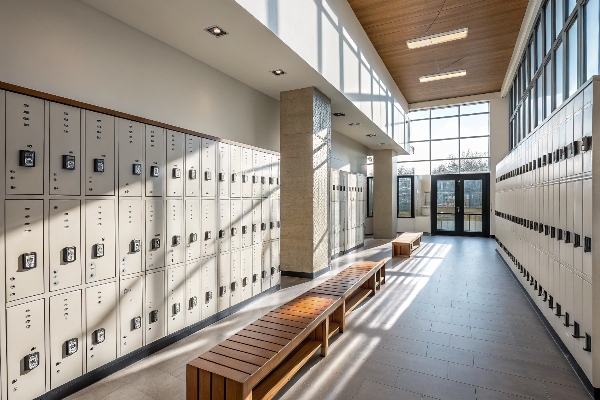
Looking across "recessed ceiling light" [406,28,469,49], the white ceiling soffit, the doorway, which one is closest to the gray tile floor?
the white ceiling soffit

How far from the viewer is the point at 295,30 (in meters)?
4.38

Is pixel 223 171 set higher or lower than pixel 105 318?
higher

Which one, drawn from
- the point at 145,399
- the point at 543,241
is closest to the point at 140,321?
the point at 145,399

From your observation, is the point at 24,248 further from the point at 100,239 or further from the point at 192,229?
the point at 192,229

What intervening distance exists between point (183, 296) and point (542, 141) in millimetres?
4506

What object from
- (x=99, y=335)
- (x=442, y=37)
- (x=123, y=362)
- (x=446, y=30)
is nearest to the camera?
(x=99, y=335)

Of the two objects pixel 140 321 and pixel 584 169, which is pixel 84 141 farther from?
pixel 584 169

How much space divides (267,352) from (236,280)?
7.14 feet

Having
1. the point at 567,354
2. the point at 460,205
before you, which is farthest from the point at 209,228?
the point at 460,205

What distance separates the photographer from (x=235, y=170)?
14.4 ft

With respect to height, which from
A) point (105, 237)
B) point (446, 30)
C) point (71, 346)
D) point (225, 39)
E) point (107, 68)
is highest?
point (446, 30)

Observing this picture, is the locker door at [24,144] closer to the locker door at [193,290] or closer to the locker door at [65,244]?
the locker door at [65,244]

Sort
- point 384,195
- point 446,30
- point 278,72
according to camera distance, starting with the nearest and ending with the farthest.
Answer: point 278,72, point 446,30, point 384,195

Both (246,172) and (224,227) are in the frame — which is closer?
(224,227)
